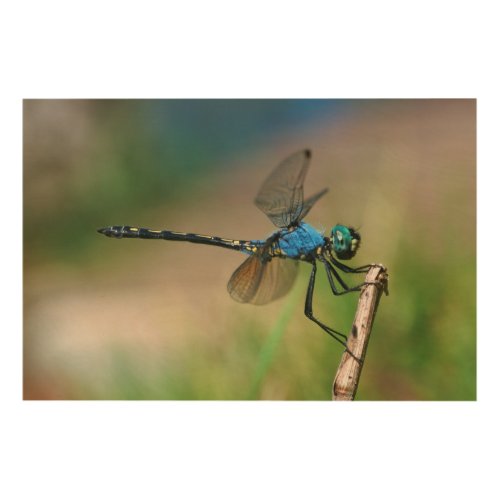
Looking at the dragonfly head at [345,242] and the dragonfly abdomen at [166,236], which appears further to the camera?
the dragonfly abdomen at [166,236]

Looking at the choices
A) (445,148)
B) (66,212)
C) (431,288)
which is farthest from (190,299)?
(445,148)

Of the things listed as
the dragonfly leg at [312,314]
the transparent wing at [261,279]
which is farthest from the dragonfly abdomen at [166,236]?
the dragonfly leg at [312,314]

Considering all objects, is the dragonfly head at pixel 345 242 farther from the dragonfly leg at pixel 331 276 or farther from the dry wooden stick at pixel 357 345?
the dry wooden stick at pixel 357 345

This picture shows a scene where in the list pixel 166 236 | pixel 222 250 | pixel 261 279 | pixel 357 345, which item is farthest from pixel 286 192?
pixel 357 345

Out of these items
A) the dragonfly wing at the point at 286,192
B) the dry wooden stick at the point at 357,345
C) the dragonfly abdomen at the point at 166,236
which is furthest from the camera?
the dragonfly abdomen at the point at 166,236

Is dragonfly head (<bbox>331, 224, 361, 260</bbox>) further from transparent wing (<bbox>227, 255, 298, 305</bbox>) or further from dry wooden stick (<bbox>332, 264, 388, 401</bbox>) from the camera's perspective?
dry wooden stick (<bbox>332, 264, 388, 401</bbox>)

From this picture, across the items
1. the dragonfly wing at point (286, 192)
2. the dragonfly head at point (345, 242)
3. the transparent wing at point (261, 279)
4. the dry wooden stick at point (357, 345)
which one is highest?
the dragonfly wing at point (286, 192)
